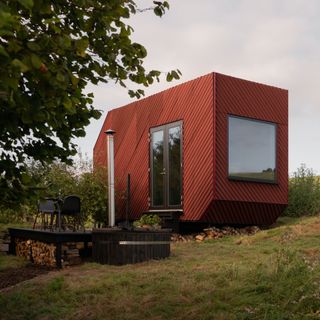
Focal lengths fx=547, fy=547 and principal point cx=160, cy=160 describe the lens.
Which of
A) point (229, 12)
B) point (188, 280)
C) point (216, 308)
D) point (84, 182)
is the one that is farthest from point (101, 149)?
point (216, 308)

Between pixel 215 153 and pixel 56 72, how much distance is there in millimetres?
9491

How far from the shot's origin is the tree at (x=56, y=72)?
3863 mm

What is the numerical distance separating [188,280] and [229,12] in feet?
14.7

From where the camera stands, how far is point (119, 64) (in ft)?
19.5

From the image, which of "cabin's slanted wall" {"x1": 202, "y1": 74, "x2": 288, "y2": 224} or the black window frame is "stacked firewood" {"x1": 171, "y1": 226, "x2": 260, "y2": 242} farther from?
the black window frame

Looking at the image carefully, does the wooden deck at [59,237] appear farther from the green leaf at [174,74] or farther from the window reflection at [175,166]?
the green leaf at [174,74]

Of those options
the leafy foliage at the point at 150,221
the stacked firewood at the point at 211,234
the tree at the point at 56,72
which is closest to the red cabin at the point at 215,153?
the stacked firewood at the point at 211,234

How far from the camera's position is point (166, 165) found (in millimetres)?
14602

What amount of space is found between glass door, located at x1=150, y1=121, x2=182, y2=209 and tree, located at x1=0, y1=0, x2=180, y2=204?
8.05 m

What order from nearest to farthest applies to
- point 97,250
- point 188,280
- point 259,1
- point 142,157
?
point 188,280
point 259,1
point 97,250
point 142,157

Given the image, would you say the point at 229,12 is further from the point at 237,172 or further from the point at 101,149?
the point at 101,149

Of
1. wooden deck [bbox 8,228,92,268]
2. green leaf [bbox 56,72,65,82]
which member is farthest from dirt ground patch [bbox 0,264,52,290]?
green leaf [bbox 56,72,65,82]

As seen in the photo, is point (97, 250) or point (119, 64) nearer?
point (119, 64)

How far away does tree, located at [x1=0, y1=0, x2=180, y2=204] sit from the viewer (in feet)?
12.7
